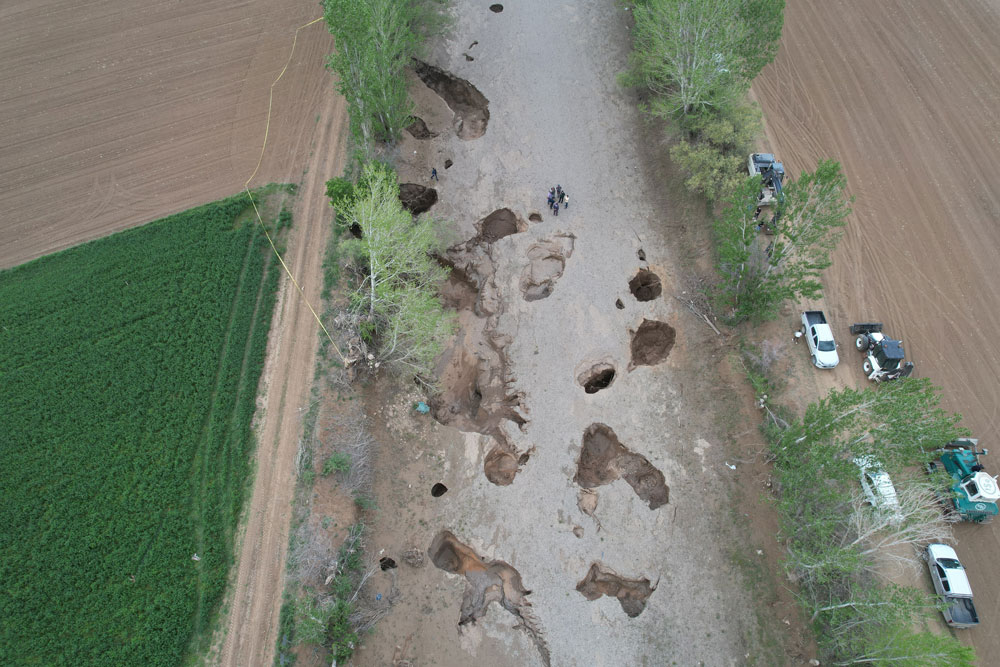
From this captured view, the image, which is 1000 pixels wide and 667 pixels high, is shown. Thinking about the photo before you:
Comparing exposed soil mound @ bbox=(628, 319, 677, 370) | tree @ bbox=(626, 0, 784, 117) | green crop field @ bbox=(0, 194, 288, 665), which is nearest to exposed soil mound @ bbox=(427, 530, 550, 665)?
green crop field @ bbox=(0, 194, 288, 665)

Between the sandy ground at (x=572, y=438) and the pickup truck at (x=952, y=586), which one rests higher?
the sandy ground at (x=572, y=438)

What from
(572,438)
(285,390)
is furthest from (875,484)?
(285,390)

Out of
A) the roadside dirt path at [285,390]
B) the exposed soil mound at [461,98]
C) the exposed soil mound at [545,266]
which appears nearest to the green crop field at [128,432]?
the roadside dirt path at [285,390]

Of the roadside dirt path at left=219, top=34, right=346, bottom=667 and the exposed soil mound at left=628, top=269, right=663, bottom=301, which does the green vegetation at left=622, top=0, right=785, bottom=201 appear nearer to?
the exposed soil mound at left=628, top=269, right=663, bottom=301

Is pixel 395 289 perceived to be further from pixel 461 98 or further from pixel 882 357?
pixel 882 357

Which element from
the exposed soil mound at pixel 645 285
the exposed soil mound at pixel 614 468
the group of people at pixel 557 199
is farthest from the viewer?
the group of people at pixel 557 199

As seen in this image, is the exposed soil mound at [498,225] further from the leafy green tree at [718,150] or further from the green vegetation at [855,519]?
the green vegetation at [855,519]
